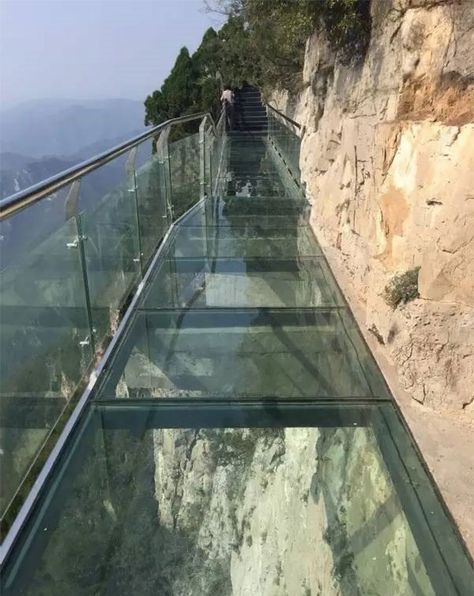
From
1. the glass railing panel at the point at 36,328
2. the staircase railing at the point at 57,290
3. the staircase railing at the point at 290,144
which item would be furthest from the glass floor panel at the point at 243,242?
the glass railing panel at the point at 36,328

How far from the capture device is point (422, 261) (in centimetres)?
278

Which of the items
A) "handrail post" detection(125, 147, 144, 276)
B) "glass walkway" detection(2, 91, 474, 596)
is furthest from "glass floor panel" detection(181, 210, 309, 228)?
"glass walkway" detection(2, 91, 474, 596)

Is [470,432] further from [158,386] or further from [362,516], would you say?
[158,386]

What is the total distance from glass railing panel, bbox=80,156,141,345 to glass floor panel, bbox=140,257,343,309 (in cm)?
39

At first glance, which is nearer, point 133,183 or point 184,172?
point 133,183

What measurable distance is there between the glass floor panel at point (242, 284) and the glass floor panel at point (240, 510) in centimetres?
156

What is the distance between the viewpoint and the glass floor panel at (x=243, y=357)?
3.26 m

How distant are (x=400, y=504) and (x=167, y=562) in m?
0.96

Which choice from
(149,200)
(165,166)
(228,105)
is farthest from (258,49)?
(228,105)

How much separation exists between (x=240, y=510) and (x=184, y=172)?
203 inches

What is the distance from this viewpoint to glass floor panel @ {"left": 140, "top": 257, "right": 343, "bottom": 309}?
15.0 ft

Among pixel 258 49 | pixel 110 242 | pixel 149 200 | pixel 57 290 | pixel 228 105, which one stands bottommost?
pixel 228 105

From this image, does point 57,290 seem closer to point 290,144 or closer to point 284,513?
point 284,513

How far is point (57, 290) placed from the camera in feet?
8.48
